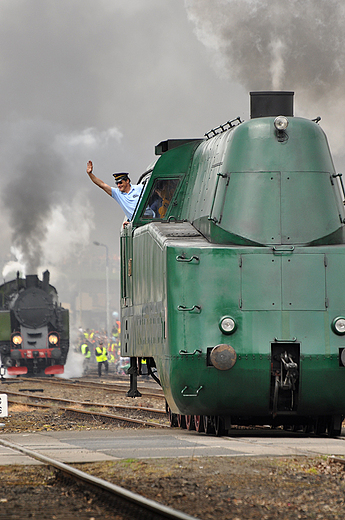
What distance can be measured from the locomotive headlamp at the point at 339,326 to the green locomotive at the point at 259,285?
1cm

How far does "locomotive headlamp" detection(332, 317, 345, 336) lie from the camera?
945 cm

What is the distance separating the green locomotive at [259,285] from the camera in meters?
9.43

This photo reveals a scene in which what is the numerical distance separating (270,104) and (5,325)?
25811mm

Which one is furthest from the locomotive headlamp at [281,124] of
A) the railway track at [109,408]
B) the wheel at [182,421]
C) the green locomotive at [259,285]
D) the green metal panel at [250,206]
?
the railway track at [109,408]

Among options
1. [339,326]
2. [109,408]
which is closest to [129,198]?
[339,326]

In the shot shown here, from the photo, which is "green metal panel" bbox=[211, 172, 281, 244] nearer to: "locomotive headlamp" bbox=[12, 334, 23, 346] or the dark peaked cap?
the dark peaked cap

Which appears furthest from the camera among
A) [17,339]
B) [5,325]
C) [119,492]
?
[5,325]

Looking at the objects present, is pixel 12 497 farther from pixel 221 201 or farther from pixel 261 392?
pixel 221 201

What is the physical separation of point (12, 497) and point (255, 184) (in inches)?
205

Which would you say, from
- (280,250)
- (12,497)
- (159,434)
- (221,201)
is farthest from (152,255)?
(12,497)

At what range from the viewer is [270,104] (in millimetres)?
10914

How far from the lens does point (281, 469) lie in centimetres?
748

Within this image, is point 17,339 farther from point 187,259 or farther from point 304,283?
point 304,283

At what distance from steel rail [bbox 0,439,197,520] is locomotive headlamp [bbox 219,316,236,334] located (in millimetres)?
2518
